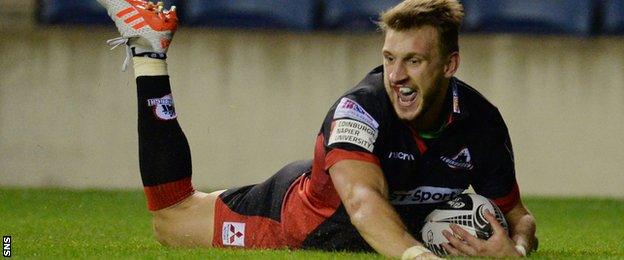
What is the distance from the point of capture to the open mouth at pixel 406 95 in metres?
6.95

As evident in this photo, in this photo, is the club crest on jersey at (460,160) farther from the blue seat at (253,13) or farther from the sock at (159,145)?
the blue seat at (253,13)

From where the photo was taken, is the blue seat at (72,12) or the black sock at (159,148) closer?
the black sock at (159,148)

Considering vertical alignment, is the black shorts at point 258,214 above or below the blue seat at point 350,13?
below

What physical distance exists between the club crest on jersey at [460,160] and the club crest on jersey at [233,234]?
121cm

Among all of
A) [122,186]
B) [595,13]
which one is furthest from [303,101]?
[595,13]

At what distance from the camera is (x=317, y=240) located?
7363mm

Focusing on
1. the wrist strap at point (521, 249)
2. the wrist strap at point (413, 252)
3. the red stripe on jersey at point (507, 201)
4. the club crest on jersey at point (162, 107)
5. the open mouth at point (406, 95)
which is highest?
the open mouth at point (406, 95)

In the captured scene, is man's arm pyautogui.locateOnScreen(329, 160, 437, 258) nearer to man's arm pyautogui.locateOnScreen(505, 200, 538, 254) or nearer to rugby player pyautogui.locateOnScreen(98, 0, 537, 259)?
rugby player pyautogui.locateOnScreen(98, 0, 537, 259)

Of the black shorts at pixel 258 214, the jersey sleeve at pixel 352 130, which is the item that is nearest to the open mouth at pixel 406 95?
the jersey sleeve at pixel 352 130

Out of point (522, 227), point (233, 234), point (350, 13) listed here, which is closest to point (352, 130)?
point (522, 227)

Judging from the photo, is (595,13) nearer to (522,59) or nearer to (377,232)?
(522,59)

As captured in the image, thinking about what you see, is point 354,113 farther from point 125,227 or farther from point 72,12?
point 72,12

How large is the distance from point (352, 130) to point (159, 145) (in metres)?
1.67

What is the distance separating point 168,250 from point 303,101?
6.19 metres
